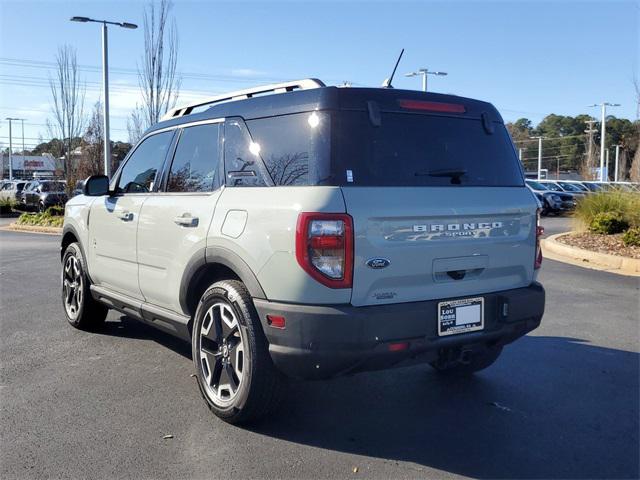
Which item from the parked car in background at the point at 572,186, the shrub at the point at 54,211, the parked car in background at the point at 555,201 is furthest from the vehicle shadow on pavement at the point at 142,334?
the parked car in background at the point at 572,186

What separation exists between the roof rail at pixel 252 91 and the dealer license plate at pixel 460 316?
5.05 ft

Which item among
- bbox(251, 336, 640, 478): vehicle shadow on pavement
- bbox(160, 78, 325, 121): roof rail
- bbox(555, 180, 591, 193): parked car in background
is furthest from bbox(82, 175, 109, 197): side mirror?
bbox(555, 180, 591, 193): parked car in background

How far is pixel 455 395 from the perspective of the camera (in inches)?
181

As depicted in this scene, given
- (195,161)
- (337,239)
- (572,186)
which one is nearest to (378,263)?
(337,239)

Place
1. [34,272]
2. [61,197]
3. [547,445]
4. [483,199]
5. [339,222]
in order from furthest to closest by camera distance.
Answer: [61,197] → [34,272] → [483,199] → [547,445] → [339,222]

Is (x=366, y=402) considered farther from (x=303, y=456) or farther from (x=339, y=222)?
(x=339, y=222)

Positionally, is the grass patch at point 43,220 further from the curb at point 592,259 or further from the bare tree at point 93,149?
the curb at point 592,259

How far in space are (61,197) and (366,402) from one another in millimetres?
26002

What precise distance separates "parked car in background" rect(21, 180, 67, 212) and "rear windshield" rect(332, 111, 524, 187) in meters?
24.6

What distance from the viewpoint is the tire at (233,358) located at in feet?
12.4

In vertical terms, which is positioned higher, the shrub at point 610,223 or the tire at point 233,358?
the shrub at point 610,223

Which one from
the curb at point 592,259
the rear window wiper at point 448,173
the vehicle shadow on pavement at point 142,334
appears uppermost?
the rear window wiper at point 448,173

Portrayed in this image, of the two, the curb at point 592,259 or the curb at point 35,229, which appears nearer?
the curb at point 592,259

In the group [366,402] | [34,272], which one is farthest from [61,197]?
[366,402]
